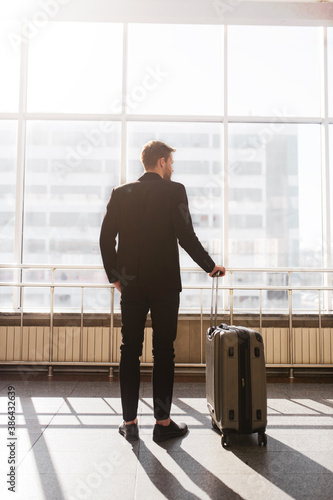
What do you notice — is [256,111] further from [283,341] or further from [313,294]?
[283,341]

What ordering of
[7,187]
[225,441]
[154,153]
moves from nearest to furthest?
[225,441] → [154,153] → [7,187]

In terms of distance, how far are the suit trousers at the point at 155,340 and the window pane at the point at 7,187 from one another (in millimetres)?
2587

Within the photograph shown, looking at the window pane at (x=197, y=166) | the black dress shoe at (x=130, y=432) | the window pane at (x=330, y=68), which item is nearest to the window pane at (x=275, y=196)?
the window pane at (x=197, y=166)

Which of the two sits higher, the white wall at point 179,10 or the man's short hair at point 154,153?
the white wall at point 179,10

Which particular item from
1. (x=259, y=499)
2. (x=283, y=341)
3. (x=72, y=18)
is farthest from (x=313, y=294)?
(x=72, y=18)

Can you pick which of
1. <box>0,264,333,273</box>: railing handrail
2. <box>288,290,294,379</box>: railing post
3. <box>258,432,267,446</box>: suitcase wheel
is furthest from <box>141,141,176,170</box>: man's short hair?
<box>288,290,294,379</box>: railing post

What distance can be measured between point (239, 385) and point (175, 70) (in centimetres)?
349

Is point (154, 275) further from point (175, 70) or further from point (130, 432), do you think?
point (175, 70)

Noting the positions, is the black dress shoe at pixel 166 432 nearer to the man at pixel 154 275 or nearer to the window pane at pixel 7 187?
the man at pixel 154 275

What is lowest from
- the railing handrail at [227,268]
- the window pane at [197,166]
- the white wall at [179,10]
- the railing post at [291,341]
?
the railing post at [291,341]

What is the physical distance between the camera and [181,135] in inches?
171

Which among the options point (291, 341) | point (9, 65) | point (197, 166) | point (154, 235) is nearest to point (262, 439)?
point (154, 235)

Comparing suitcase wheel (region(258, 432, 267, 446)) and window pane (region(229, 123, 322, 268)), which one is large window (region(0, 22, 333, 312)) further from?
suitcase wheel (region(258, 432, 267, 446))

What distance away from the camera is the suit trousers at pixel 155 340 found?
1975 millimetres
